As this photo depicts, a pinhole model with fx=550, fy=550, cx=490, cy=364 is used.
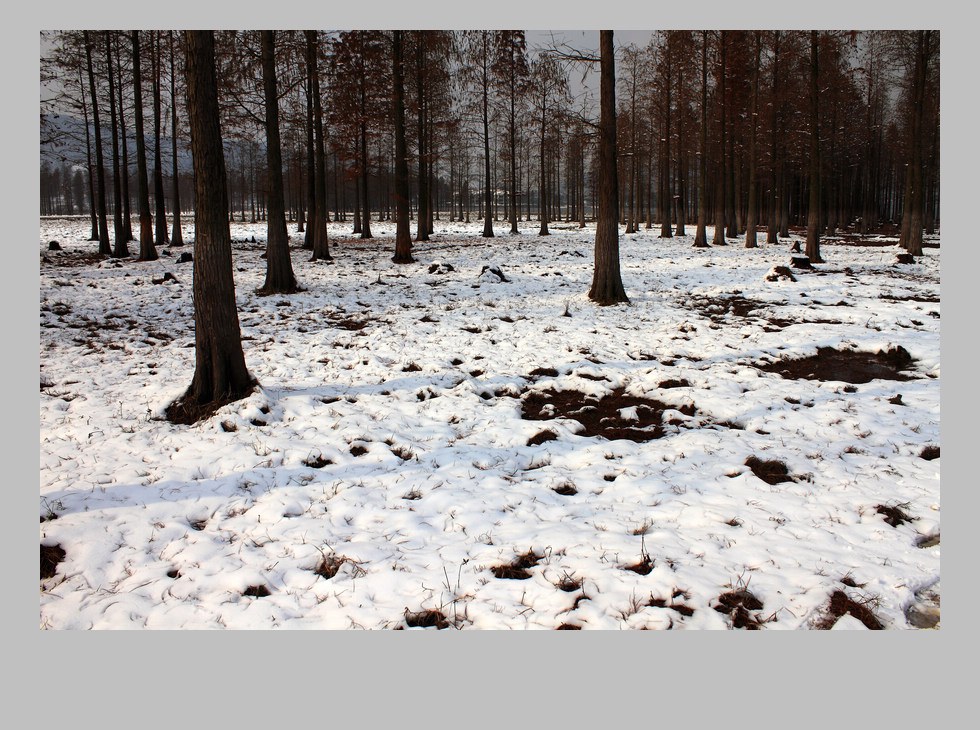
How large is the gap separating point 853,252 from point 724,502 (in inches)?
942

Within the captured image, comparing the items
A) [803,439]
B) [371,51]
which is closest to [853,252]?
[371,51]

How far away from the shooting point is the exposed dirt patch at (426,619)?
2.87 m

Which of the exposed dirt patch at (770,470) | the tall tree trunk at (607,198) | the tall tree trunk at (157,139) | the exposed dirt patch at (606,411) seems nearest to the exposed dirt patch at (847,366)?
the exposed dirt patch at (606,411)

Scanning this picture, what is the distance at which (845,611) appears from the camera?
2904mm

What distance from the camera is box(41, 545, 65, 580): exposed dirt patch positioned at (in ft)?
10.9

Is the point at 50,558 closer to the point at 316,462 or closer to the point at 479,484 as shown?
the point at 316,462

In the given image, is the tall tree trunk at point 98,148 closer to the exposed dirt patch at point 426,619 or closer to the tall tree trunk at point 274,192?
the tall tree trunk at point 274,192

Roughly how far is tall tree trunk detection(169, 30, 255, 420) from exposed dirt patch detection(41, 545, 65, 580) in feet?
7.16

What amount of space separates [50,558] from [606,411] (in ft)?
15.9

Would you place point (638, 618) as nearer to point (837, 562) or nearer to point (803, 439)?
point (837, 562)

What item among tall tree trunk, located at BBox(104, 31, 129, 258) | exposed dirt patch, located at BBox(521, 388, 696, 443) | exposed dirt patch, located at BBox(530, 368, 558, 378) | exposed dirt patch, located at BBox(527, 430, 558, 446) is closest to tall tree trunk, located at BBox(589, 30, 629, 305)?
exposed dirt patch, located at BBox(530, 368, 558, 378)

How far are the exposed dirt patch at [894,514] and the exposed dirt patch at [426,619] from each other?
3.06m

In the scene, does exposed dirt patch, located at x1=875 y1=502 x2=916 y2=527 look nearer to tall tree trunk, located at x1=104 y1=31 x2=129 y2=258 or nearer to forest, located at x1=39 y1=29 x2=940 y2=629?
forest, located at x1=39 y1=29 x2=940 y2=629

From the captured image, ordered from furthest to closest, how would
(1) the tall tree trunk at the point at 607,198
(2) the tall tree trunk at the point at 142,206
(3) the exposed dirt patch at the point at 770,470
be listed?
(2) the tall tree trunk at the point at 142,206, (1) the tall tree trunk at the point at 607,198, (3) the exposed dirt patch at the point at 770,470
